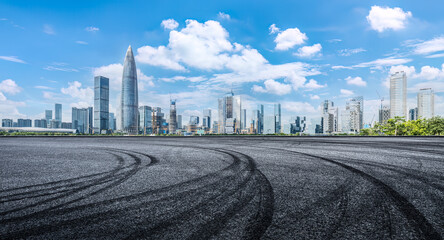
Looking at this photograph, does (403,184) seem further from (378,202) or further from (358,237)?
(358,237)

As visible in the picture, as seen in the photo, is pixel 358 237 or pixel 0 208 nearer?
pixel 358 237

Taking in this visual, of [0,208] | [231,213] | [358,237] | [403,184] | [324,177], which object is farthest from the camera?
[324,177]

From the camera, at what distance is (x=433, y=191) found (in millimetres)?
4938

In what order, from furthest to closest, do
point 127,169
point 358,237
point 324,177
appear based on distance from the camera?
1. point 127,169
2. point 324,177
3. point 358,237

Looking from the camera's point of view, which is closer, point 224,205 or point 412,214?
point 412,214

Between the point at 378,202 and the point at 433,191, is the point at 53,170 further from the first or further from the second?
the point at 433,191

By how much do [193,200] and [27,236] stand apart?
7.99ft

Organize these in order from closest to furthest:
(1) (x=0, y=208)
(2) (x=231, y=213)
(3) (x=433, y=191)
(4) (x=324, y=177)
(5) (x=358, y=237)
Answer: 1. (5) (x=358, y=237)
2. (2) (x=231, y=213)
3. (1) (x=0, y=208)
4. (3) (x=433, y=191)
5. (4) (x=324, y=177)

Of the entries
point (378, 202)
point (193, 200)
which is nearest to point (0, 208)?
point (193, 200)

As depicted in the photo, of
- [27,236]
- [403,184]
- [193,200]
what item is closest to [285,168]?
[403,184]

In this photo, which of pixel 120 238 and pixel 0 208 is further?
pixel 0 208

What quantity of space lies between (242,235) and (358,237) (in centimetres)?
151

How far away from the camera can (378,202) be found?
4176 millimetres

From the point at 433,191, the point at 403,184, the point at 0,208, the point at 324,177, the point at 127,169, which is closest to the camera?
the point at 0,208
